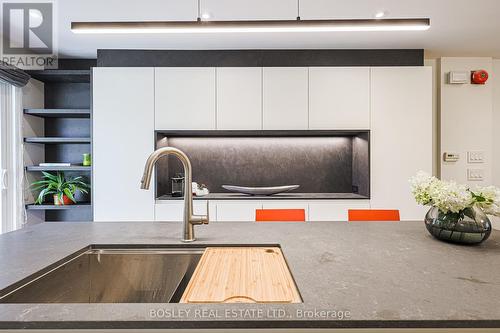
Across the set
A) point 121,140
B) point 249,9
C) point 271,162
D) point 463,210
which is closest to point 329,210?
point 271,162

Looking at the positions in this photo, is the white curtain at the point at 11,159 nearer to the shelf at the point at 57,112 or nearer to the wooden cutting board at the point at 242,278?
the shelf at the point at 57,112

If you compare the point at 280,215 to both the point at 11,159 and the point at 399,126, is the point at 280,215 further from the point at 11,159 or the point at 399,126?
the point at 11,159

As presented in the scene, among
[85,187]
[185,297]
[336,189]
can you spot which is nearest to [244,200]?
[336,189]

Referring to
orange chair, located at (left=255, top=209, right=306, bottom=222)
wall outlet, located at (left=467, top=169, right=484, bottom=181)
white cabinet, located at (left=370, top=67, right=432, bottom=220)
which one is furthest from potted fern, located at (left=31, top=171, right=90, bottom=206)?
wall outlet, located at (left=467, top=169, right=484, bottom=181)

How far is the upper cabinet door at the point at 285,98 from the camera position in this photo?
10.3 ft

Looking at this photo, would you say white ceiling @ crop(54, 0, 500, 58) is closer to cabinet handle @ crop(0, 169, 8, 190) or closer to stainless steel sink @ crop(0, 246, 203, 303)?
cabinet handle @ crop(0, 169, 8, 190)

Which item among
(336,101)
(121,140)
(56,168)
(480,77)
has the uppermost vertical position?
(480,77)

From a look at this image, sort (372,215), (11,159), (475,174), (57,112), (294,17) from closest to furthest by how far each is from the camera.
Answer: (372,215), (294,17), (11,159), (57,112), (475,174)

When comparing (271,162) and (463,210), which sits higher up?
(271,162)

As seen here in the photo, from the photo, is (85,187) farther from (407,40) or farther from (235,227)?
(407,40)

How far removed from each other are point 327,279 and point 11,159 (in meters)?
3.59

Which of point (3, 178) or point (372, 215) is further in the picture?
point (3, 178)

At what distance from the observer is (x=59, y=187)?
10.8 ft

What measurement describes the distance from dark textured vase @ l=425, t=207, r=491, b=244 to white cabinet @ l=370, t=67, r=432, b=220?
1.94 m
